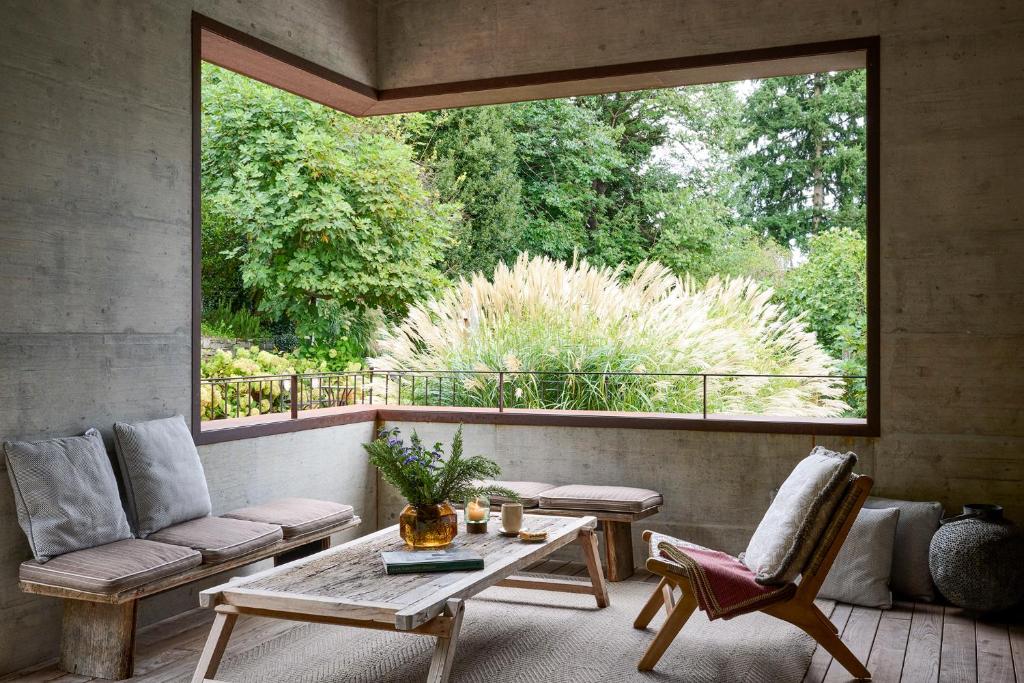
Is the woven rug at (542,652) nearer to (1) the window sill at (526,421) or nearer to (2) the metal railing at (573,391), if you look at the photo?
(1) the window sill at (526,421)

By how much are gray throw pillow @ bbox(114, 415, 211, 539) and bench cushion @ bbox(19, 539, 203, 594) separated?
11.4 inches

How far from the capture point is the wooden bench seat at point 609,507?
15.5ft

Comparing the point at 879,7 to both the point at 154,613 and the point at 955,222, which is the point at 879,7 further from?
the point at 154,613

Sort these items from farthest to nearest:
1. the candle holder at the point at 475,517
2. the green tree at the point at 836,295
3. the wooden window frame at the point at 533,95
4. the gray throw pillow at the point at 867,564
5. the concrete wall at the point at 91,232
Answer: the green tree at the point at 836,295, the wooden window frame at the point at 533,95, the gray throw pillow at the point at 867,564, the candle holder at the point at 475,517, the concrete wall at the point at 91,232

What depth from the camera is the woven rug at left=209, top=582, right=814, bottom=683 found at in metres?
3.40

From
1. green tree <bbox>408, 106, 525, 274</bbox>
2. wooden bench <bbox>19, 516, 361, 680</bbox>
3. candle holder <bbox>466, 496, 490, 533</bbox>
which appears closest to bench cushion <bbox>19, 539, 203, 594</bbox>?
wooden bench <bbox>19, 516, 361, 680</bbox>

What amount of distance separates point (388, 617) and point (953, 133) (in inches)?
148

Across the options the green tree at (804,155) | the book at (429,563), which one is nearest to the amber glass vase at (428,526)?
the book at (429,563)

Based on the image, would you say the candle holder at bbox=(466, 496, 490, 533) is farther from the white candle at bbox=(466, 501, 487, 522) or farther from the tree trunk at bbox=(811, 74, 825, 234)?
the tree trunk at bbox=(811, 74, 825, 234)

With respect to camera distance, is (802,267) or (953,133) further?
(802,267)

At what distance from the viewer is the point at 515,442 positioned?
217 inches

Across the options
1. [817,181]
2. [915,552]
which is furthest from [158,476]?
[817,181]

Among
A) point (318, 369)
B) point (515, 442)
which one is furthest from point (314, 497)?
point (318, 369)

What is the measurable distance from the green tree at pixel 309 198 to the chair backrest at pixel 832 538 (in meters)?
6.75
